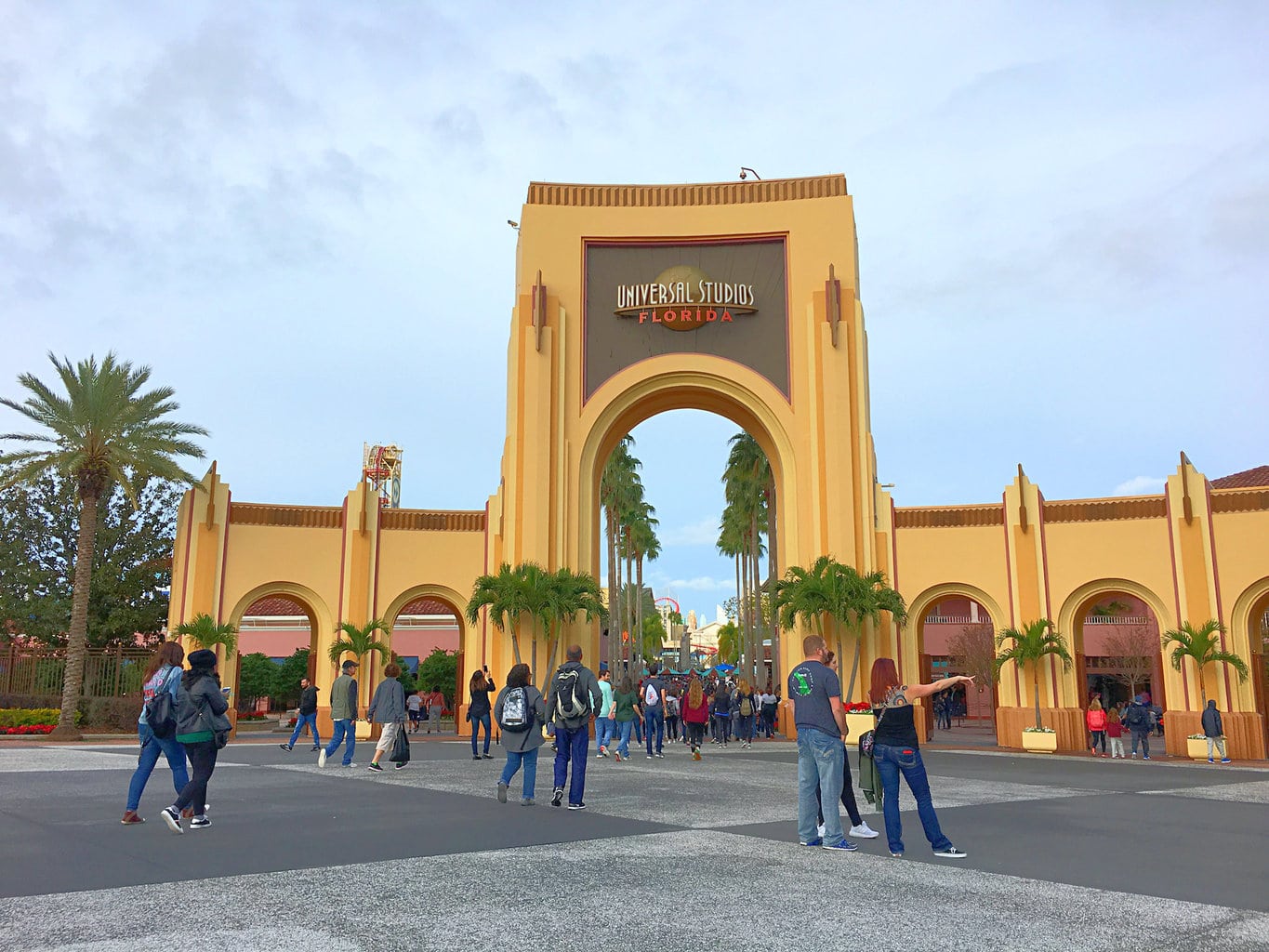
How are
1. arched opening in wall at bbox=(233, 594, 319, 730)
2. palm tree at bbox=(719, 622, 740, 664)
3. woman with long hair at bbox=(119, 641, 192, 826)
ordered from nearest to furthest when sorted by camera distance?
woman with long hair at bbox=(119, 641, 192, 826), arched opening in wall at bbox=(233, 594, 319, 730), palm tree at bbox=(719, 622, 740, 664)

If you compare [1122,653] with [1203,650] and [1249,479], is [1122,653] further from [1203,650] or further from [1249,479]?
[1203,650]

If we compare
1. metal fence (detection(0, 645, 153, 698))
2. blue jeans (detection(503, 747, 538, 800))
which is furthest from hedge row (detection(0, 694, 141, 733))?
blue jeans (detection(503, 747, 538, 800))

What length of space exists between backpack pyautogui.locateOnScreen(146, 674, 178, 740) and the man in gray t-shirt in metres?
5.62

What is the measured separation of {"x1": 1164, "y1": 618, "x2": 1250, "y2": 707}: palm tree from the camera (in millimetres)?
24969

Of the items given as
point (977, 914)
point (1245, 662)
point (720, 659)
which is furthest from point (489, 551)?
point (720, 659)

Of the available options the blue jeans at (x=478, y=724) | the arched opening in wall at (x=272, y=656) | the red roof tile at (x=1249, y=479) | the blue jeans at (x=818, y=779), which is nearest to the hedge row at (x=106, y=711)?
the arched opening in wall at (x=272, y=656)

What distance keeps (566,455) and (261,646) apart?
103 feet

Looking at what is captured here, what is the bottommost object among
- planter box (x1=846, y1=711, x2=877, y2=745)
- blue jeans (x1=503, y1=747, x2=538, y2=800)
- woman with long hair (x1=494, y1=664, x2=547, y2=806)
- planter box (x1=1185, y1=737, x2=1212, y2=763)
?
planter box (x1=1185, y1=737, x2=1212, y2=763)

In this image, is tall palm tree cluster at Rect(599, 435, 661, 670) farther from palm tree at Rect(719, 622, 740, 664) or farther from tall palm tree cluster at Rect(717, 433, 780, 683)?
palm tree at Rect(719, 622, 740, 664)

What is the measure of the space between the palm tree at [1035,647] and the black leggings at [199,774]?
2288 cm

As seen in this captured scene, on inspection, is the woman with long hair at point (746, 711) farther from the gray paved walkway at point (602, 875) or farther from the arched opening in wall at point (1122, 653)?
the arched opening in wall at point (1122, 653)

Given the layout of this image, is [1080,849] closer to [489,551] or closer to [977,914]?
[977,914]

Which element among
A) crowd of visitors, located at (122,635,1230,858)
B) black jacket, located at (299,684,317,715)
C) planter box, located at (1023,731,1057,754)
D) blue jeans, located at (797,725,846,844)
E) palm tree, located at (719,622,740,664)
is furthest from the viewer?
palm tree, located at (719,622,740,664)

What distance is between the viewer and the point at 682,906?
20.3 ft
